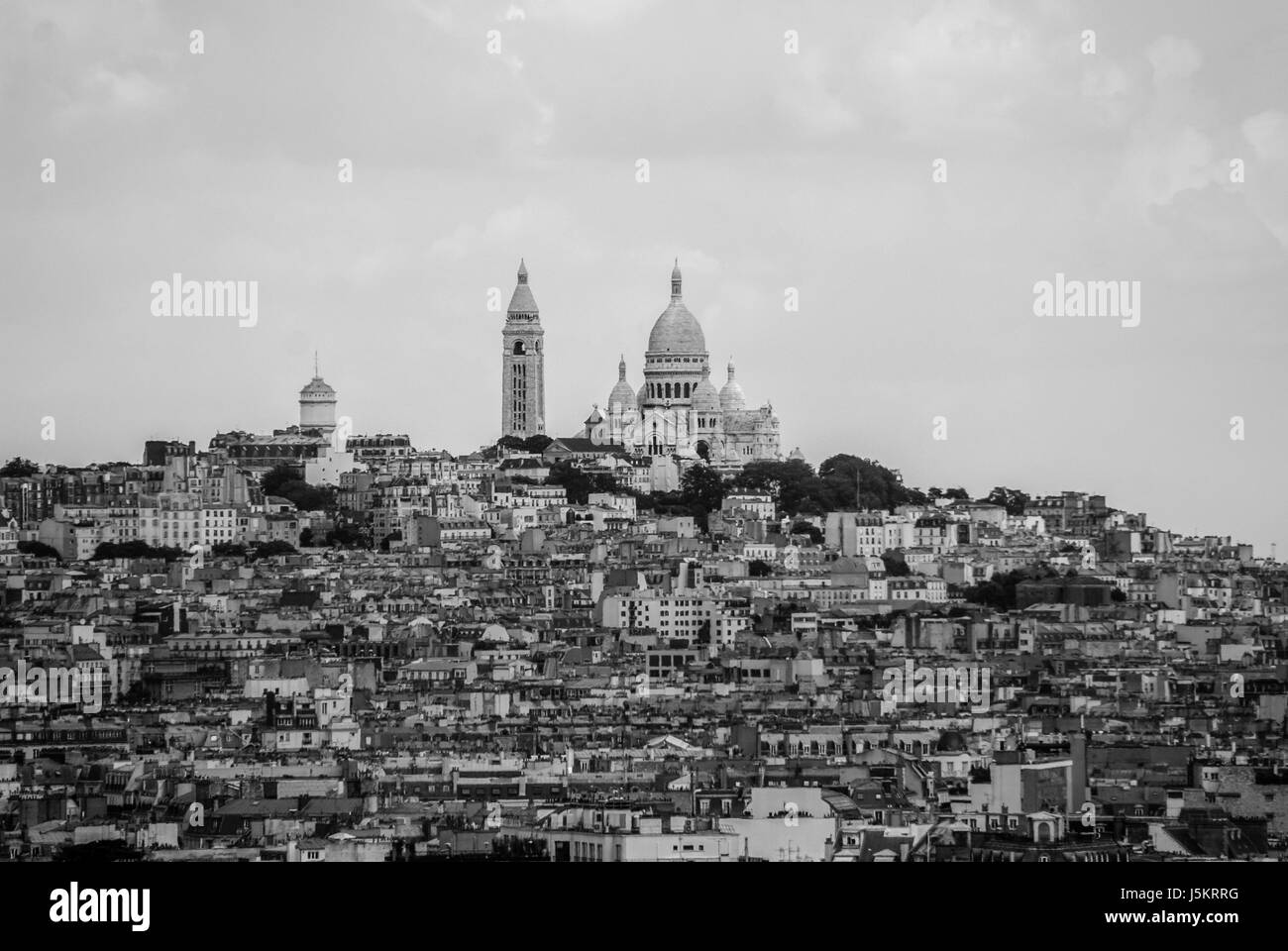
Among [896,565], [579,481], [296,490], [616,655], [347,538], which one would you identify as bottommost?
[616,655]

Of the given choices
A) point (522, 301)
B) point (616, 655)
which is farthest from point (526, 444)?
point (616, 655)

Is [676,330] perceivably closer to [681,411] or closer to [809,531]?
[681,411]

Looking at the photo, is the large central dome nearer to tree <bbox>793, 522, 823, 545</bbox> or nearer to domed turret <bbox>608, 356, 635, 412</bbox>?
domed turret <bbox>608, 356, 635, 412</bbox>

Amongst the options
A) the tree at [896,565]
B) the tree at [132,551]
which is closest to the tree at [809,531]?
the tree at [896,565]

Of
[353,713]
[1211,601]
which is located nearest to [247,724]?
[353,713]

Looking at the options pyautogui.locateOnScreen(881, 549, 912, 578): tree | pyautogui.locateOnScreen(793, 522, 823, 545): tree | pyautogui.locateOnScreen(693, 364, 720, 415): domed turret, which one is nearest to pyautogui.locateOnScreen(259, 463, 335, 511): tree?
pyautogui.locateOnScreen(793, 522, 823, 545): tree
